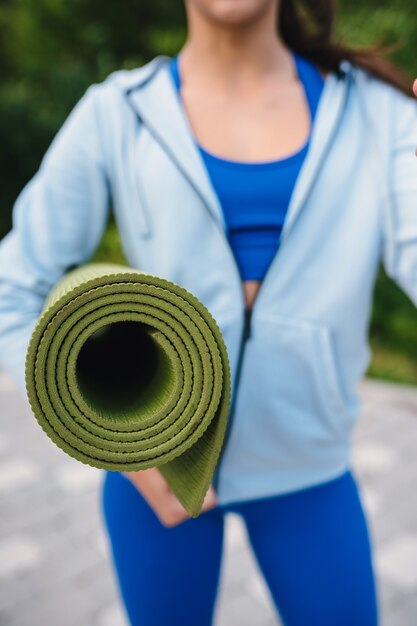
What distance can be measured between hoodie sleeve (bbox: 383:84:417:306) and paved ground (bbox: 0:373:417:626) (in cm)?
199

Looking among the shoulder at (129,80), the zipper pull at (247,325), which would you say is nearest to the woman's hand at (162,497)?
the zipper pull at (247,325)

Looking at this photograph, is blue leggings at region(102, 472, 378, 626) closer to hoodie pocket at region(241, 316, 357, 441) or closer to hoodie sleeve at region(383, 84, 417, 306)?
hoodie pocket at region(241, 316, 357, 441)

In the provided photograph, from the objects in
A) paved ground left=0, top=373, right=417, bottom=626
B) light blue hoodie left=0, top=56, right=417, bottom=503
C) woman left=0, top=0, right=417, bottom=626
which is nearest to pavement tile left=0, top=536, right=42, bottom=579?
paved ground left=0, top=373, right=417, bottom=626

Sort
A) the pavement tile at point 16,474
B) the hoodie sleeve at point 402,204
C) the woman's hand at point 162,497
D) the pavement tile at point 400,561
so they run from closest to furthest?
the woman's hand at point 162,497 → the hoodie sleeve at point 402,204 → the pavement tile at point 400,561 → the pavement tile at point 16,474

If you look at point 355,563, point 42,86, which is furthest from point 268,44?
point 42,86

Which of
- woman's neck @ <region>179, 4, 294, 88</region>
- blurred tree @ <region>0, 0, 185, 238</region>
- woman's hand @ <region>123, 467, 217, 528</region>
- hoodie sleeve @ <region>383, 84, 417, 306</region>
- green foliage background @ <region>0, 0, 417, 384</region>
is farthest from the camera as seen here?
blurred tree @ <region>0, 0, 185, 238</region>

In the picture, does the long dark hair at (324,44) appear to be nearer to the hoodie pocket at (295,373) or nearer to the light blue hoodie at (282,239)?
the light blue hoodie at (282,239)

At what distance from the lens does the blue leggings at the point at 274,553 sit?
61.6 inches

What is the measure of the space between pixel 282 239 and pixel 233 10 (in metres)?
0.43

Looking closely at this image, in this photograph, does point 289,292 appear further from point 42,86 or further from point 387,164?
point 42,86

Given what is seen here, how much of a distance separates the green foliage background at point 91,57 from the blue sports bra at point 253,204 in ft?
2.52

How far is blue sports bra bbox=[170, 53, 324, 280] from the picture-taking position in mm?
1466

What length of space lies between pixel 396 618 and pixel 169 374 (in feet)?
7.93

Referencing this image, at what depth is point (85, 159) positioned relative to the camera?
1.49 m
